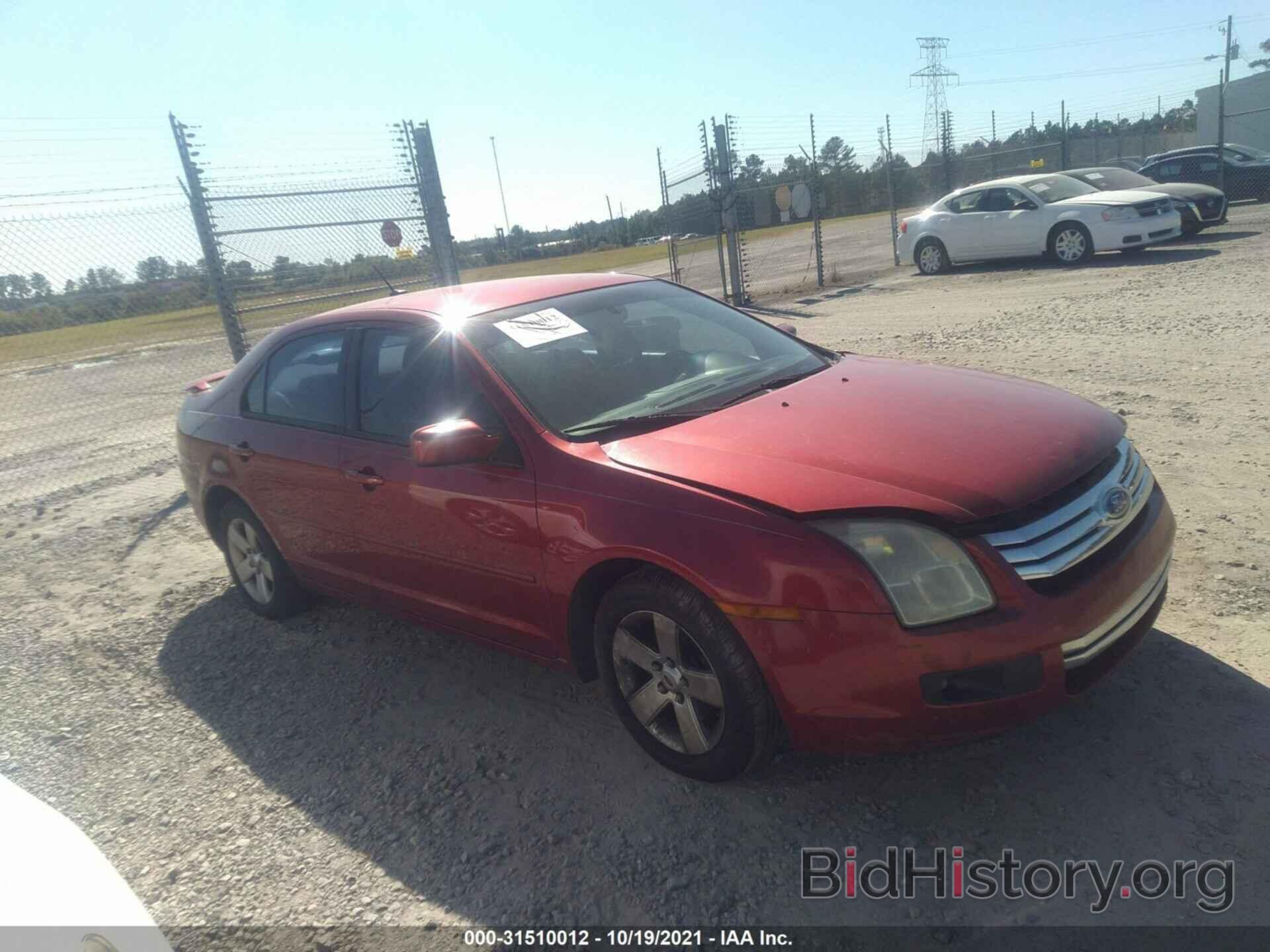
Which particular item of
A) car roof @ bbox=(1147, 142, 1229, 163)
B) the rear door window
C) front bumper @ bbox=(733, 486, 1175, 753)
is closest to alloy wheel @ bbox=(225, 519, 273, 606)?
the rear door window

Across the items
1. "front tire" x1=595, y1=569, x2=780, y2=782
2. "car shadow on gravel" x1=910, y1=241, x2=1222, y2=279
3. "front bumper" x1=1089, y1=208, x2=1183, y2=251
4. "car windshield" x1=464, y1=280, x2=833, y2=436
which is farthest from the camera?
"front bumper" x1=1089, y1=208, x2=1183, y2=251

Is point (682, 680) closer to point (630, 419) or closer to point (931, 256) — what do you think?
point (630, 419)

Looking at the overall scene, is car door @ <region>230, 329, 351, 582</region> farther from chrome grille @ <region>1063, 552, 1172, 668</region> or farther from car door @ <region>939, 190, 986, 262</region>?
car door @ <region>939, 190, 986, 262</region>

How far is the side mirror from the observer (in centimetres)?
306

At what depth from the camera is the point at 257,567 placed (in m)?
4.80

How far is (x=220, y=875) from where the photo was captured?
2908mm

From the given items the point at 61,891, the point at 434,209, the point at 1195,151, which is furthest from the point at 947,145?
the point at 61,891

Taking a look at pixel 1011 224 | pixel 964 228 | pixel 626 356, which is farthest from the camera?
pixel 964 228

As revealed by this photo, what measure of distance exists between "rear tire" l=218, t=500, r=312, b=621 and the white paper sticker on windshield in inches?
72.3

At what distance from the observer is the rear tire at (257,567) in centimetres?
463

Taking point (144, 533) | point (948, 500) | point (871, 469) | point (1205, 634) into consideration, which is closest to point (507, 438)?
point (871, 469)

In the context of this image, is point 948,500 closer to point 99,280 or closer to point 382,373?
point 382,373

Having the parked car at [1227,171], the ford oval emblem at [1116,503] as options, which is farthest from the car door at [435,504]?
the parked car at [1227,171]

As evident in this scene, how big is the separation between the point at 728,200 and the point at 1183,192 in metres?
7.60
